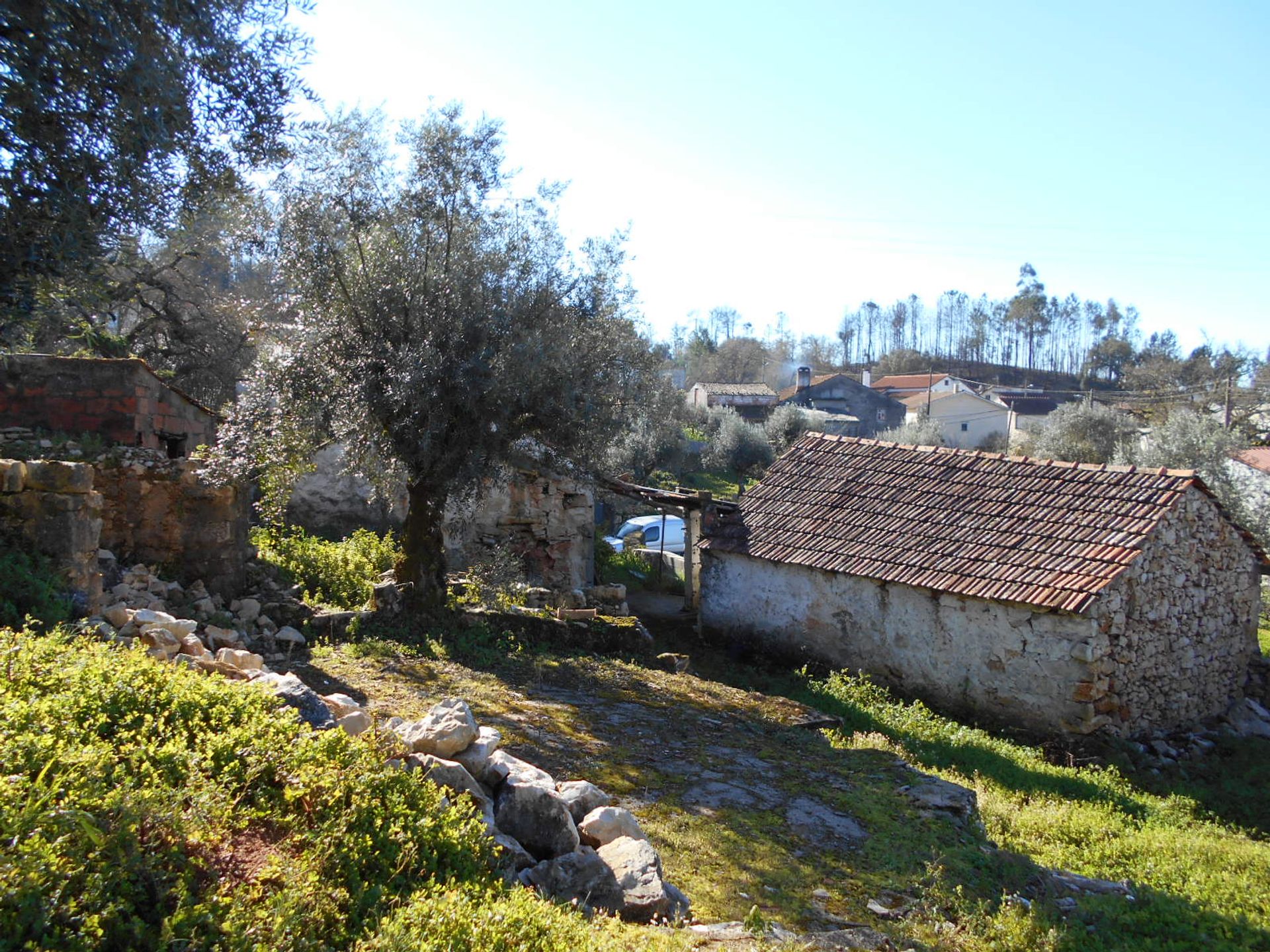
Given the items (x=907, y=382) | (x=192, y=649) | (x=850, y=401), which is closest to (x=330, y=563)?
(x=192, y=649)

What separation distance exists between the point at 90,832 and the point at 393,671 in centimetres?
659

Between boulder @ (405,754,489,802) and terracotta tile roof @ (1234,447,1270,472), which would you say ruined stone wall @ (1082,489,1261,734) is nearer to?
boulder @ (405,754,489,802)

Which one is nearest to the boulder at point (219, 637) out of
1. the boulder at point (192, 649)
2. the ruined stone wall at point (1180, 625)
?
the boulder at point (192, 649)

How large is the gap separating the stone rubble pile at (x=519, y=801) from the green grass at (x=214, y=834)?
1.06ft

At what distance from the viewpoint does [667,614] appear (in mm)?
18688

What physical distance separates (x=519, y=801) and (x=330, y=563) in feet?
28.4

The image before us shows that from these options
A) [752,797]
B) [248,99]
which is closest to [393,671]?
[752,797]

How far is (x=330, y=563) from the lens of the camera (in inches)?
506

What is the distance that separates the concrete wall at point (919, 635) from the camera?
1227cm

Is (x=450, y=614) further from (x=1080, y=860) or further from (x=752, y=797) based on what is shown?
(x=1080, y=860)

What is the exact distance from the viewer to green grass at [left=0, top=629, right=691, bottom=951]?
3084 millimetres

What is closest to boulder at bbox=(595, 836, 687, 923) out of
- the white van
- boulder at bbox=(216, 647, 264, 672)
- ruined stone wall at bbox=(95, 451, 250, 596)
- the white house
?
boulder at bbox=(216, 647, 264, 672)

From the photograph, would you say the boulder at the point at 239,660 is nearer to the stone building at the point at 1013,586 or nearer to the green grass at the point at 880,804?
the green grass at the point at 880,804

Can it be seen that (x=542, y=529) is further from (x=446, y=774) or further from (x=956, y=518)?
(x=446, y=774)
